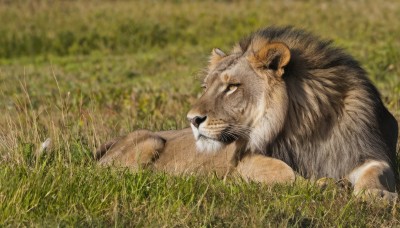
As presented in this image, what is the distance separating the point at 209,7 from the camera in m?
23.4

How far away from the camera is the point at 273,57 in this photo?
589 cm

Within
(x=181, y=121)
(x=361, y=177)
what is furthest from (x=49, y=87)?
(x=361, y=177)

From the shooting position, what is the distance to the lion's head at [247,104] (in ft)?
19.2

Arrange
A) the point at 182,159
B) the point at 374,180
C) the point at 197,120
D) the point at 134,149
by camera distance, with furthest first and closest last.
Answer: the point at 134,149 < the point at 182,159 < the point at 197,120 < the point at 374,180

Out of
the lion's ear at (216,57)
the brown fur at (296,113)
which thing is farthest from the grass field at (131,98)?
the brown fur at (296,113)

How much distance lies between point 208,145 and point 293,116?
594 millimetres

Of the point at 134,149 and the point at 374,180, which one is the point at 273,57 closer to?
the point at 374,180

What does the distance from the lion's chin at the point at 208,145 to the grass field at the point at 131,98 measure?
0.97ft

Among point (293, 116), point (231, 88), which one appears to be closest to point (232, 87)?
point (231, 88)

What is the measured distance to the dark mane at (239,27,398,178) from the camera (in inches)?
235

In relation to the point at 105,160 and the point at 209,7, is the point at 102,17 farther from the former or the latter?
the point at 105,160

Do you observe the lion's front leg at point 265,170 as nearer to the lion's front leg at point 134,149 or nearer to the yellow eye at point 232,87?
the yellow eye at point 232,87

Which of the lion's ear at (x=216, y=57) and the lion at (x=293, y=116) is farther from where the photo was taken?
the lion's ear at (x=216, y=57)

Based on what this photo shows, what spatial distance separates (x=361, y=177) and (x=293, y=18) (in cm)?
1555
